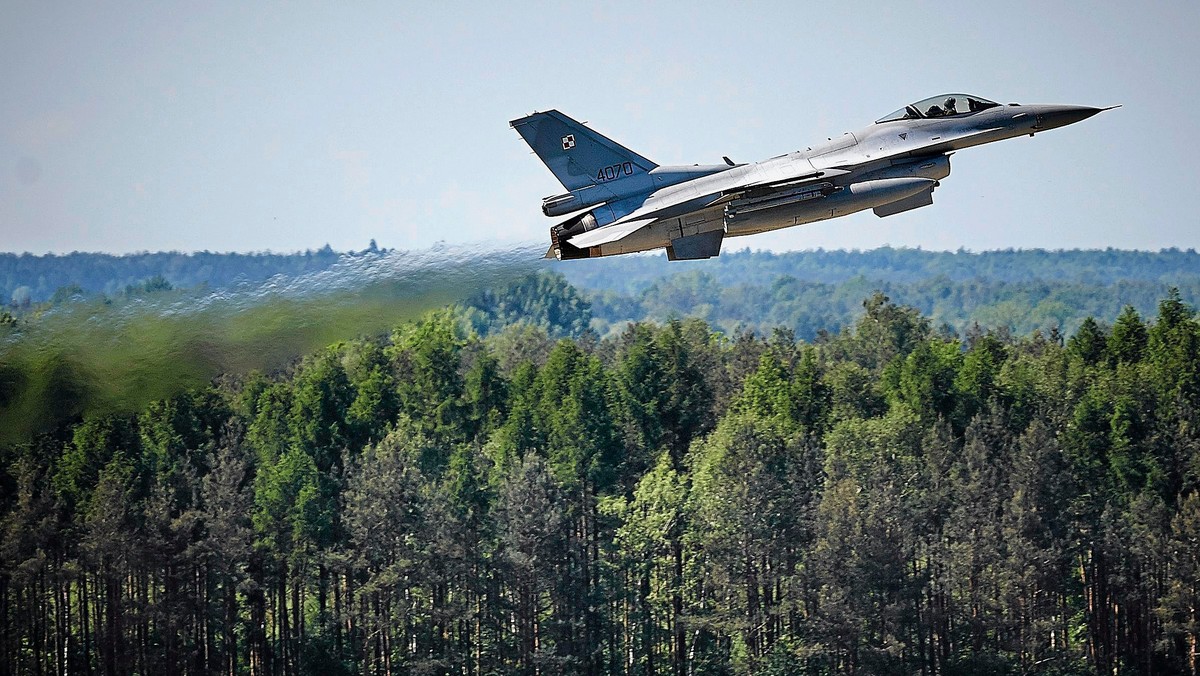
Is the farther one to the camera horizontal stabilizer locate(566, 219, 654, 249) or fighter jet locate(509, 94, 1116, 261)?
fighter jet locate(509, 94, 1116, 261)

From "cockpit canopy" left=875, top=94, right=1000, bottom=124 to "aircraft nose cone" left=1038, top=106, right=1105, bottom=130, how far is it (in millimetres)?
967

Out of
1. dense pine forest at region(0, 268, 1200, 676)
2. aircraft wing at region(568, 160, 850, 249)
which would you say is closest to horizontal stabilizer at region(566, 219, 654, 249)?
aircraft wing at region(568, 160, 850, 249)

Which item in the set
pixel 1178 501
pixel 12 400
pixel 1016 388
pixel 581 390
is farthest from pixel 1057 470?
pixel 12 400

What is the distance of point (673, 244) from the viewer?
2869 centimetres

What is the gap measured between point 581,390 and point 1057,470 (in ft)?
67.7

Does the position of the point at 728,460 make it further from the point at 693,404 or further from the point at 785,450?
the point at 693,404

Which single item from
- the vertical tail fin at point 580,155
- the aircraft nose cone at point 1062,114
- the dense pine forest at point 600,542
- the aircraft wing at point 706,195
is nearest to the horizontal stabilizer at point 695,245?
the aircraft wing at point 706,195

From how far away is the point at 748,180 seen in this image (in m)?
28.4

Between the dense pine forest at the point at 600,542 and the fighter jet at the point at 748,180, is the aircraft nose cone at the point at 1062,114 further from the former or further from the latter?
the dense pine forest at the point at 600,542

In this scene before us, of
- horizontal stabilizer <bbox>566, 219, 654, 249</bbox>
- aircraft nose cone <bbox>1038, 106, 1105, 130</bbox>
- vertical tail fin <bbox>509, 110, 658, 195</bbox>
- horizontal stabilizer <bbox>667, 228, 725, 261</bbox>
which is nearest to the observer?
horizontal stabilizer <bbox>566, 219, 654, 249</bbox>

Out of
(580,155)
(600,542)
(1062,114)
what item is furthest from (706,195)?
(600,542)

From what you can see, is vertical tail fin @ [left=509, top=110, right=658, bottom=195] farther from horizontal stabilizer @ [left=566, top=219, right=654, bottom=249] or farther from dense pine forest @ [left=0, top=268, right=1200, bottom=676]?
dense pine forest @ [left=0, top=268, right=1200, bottom=676]

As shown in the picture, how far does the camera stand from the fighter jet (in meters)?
28.0

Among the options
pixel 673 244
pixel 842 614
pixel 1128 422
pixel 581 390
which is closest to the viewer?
pixel 673 244
